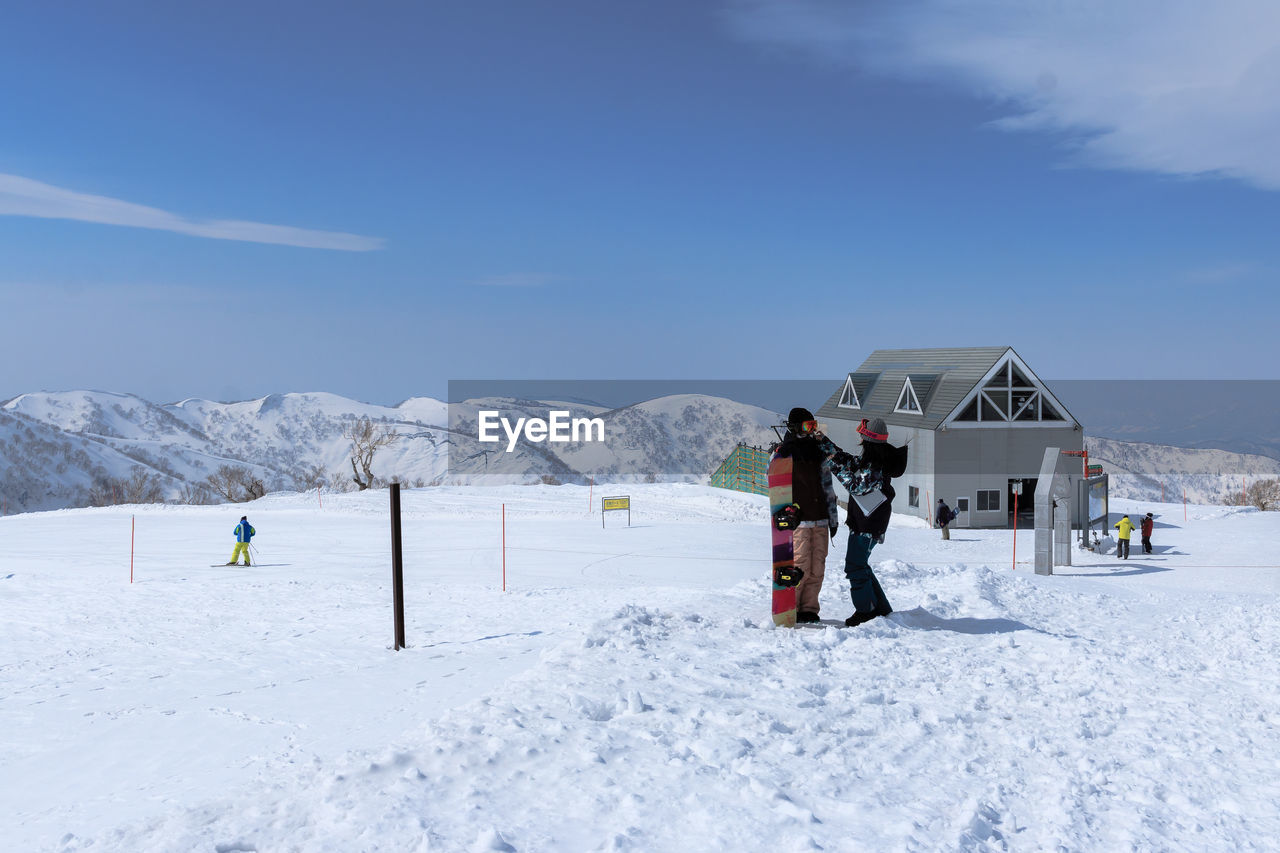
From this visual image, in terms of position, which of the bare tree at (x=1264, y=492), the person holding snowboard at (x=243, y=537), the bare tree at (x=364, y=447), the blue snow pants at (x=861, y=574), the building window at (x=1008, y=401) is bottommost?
the bare tree at (x=1264, y=492)

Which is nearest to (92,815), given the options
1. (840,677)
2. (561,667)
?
(561,667)

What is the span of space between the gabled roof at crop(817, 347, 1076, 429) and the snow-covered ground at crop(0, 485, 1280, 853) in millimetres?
18759

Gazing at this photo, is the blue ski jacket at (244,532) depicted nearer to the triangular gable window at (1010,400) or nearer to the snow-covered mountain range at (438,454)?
the snow-covered mountain range at (438,454)

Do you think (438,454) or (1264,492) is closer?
(1264,492)

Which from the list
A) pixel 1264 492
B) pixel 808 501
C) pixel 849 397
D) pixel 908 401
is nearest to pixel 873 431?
pixel 808 501

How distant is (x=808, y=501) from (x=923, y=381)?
28.9 metres

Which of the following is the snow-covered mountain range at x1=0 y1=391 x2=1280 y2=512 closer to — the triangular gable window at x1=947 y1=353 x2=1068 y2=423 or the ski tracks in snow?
the triangular gable window at x1=947 y1=353 x2=1068 y2=423

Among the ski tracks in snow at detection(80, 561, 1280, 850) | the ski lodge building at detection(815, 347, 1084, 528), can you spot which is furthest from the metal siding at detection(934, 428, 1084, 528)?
the ski tracks in snow at detection(80, 561, 1280, 850)

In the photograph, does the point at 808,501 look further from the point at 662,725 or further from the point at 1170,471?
the point at 1170,471

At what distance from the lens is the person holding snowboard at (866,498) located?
8422 millimetres

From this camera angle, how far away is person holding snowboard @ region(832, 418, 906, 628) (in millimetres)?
8422

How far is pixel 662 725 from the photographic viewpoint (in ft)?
18.1

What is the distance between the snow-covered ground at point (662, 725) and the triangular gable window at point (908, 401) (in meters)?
20.2

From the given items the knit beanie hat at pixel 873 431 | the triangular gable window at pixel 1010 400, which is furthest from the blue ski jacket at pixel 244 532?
the triangular gable window at pixel 1010 400
